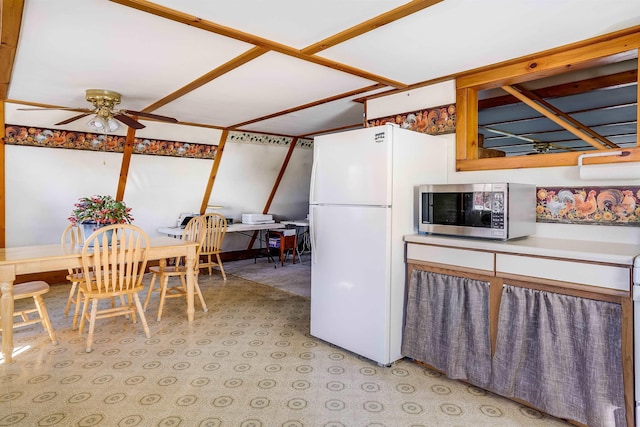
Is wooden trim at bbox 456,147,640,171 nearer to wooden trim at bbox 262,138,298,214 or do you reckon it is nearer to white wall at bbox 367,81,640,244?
white wall at bbox 367,81,640,244

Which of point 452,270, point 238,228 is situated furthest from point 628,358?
point 238,228

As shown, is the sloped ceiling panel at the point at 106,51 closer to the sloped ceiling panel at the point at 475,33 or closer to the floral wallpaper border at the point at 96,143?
the floral wallpaper border at the point at 96,143

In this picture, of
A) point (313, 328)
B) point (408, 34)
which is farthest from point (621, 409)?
point (408, 34)

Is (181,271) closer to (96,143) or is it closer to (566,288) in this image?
(96,143)

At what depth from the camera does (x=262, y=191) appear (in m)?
6.91

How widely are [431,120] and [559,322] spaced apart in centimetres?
185

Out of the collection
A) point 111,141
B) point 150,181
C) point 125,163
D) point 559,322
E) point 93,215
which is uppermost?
point 111,141

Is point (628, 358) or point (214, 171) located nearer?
point (628, 358)

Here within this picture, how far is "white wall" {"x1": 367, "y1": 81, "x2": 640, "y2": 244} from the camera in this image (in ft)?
7.75

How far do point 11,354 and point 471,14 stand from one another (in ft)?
12.2

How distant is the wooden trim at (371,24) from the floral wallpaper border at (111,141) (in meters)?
3.55

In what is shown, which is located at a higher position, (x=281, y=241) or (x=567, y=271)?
(x=567, y=271)

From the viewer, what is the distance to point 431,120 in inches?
128

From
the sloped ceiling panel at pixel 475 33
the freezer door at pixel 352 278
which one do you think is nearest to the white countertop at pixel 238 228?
the freezer door at pixel 352 278
